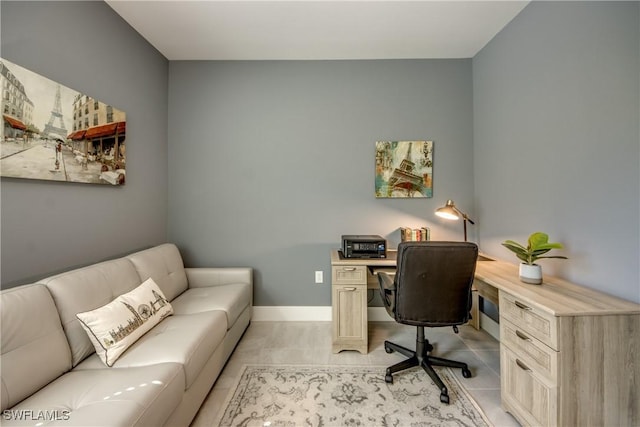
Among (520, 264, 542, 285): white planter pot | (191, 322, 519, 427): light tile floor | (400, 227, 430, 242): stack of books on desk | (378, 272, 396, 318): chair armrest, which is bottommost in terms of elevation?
(191, 322, 519, 427): light tile floor

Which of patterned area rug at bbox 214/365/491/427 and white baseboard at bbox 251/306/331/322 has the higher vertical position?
white baseboard at bbox 251/306/331/322

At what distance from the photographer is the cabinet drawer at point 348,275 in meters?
2.08

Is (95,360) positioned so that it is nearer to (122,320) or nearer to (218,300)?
(122,320)

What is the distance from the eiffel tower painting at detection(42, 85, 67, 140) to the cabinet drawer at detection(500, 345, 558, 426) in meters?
2.97

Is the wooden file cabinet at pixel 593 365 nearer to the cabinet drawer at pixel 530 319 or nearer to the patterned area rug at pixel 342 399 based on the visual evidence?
the cabinet drawer at pixel 530 319

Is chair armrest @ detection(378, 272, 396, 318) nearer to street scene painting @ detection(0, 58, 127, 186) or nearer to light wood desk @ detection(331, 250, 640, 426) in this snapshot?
light wood desk @ detection(331, 250, 640, 426)

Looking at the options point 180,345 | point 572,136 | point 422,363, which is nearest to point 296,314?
point 422,363

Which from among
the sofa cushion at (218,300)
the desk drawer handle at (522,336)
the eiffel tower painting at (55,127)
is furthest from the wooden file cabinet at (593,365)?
the eiffel tower painting at (55,127)

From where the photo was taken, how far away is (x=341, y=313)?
2.09 m

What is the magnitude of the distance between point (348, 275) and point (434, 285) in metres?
0.69

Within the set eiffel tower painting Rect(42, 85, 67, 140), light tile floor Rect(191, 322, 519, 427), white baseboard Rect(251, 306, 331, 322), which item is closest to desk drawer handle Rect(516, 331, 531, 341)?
light tile floor Rect(191, 322, 519, 427)

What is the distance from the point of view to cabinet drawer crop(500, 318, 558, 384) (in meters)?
1.16

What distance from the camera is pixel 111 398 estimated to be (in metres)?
1.00

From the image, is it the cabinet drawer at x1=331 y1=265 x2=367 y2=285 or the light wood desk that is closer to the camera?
the light wood desk
